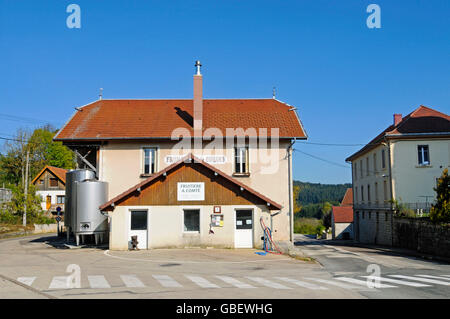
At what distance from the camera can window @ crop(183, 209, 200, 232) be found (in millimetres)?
22578

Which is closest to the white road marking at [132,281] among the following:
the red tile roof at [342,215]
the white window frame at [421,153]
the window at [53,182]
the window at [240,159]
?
the window at [240,159]

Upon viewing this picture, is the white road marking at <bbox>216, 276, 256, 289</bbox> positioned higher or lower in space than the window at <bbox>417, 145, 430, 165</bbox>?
lower

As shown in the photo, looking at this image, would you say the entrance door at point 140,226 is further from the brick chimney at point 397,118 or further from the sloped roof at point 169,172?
the brick chimney at point 397,118

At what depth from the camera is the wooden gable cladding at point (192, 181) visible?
22562 mm

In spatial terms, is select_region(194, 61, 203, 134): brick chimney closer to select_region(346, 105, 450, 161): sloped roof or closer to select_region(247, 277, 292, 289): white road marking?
select_region(247, 277, 292, 289): white road marking

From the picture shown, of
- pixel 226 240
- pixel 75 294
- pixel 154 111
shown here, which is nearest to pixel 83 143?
pixel 154 111

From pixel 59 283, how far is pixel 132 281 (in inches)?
79.1

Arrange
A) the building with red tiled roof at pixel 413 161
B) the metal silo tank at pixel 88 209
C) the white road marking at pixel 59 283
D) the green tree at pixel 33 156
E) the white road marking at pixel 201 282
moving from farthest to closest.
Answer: the green tree at pixel 33 156, the building with red tiled roof at pixel 413 161, the metal silo tank at pixel 88 209, the white road marking at pixel 201 282, the white road marking at pixel 59 283

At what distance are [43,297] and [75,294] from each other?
0.71m

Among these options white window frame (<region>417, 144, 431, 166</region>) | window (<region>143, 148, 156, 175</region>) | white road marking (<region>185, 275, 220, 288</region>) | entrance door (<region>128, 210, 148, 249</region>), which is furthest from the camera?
white window frame (<region>417, 144, 431, 166</region>)

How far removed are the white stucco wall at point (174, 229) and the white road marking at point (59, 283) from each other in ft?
30.4

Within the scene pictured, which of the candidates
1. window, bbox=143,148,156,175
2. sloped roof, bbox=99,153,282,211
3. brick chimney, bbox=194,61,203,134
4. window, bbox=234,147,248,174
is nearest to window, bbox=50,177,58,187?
window, bbox=143,148,156,175

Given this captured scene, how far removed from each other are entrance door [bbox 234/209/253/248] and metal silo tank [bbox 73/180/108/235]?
792 cm

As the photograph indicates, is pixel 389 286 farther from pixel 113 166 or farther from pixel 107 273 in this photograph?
pixel 113 166
